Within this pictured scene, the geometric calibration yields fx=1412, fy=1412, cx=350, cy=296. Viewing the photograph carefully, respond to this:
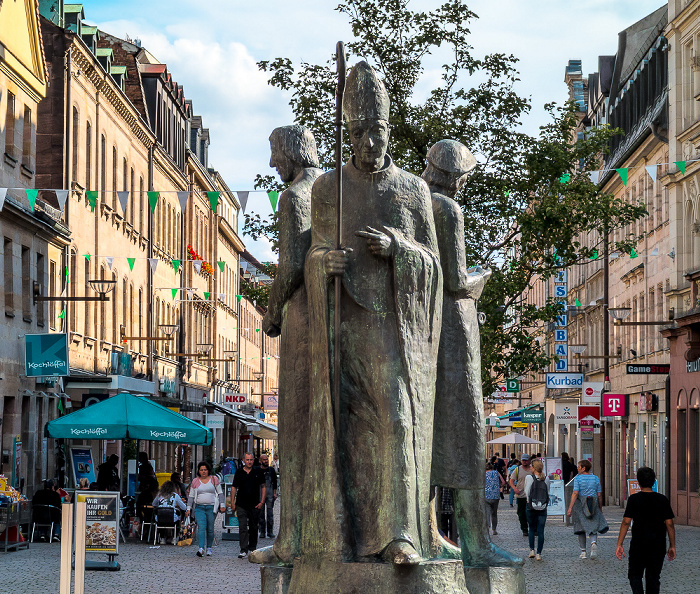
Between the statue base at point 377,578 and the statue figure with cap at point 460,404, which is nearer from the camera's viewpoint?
the statue base at point 377,578

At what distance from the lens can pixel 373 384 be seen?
7.75 m

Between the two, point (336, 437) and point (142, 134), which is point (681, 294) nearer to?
point (142, 134)

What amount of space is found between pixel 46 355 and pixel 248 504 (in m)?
11.7

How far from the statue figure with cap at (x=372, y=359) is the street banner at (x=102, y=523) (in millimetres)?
14009

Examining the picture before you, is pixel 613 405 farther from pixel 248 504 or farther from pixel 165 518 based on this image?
pixel 248 504

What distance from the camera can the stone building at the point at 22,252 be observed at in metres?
34.4

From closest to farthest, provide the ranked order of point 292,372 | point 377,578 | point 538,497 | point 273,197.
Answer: point 377,578 → point 292,372 → point 538,497 → point 273,197

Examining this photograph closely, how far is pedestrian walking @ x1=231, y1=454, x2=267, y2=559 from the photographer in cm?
2394

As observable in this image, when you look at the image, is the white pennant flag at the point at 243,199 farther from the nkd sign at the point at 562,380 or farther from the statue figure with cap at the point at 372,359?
the statue figure with cap at the point at 372,359

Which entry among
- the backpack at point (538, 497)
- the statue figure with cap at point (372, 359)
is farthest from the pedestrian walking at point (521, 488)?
the statue figure with cap at point (372, 359)

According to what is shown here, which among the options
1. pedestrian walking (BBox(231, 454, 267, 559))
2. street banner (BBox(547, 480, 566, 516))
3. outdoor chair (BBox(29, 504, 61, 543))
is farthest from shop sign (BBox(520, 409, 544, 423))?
pedestrian walking (BBox(231, 454, 267, 559))

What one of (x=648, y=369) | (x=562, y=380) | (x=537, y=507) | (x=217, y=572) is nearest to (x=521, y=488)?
(x=537, y=507)

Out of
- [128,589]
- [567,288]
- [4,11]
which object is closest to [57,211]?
[4,11]

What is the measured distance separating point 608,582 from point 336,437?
12959 mm
